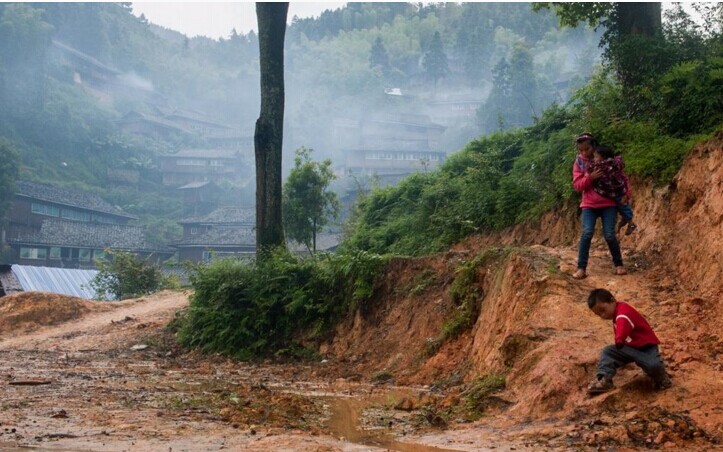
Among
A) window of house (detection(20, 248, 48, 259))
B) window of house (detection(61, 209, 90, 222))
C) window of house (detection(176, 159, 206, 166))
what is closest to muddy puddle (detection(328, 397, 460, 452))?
window of house (detection(20, 248, 48, 259))

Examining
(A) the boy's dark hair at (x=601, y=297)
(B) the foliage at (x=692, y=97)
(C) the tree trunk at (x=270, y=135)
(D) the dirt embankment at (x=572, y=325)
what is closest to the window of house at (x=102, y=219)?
(C) the tree trunk at (x=270, y=135)

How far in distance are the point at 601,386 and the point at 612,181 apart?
3505 millimetres

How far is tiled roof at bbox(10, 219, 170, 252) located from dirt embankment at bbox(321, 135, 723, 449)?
42.8 metres

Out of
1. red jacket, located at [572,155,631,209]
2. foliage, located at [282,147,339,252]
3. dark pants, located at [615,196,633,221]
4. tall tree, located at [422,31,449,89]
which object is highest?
tall tree, located at [422,31,449,89]

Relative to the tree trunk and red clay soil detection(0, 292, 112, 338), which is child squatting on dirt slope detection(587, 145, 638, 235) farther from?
red clay soil detection(0, 292, 112, 338)

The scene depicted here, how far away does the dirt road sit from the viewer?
263 inches

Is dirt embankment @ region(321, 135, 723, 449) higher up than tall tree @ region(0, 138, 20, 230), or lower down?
lower down

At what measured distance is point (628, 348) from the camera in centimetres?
725

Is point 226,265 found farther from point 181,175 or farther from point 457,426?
point 181,175

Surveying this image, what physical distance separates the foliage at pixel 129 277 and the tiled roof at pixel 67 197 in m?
22.9

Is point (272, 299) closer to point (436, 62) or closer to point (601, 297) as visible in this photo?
point (601, 297)

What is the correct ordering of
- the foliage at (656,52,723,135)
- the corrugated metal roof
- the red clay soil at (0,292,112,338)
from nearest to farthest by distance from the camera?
the foliage at (656,52,723,135), the red clay soil at (0,292,112,338), the corrugated metal roof

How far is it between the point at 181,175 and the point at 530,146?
62470 mm

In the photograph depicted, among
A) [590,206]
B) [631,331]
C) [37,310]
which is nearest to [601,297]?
[631,331]
